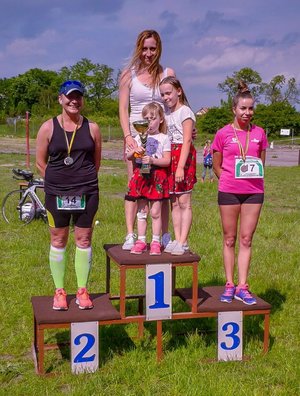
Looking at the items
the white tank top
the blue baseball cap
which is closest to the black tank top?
the blue baseball cap

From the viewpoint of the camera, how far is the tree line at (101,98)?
6341cm

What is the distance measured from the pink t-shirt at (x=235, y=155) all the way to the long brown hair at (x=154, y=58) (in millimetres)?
743

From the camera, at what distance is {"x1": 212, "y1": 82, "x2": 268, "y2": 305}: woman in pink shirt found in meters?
4.89

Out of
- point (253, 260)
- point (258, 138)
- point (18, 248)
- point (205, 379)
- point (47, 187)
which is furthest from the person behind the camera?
point (18, 248)

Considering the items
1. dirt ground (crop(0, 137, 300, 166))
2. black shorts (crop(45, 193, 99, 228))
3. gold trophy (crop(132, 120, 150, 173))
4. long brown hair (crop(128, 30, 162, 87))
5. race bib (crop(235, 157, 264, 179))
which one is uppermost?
long brown hair (crop(128, 30, 162, 87))

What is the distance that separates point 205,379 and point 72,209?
1.53m

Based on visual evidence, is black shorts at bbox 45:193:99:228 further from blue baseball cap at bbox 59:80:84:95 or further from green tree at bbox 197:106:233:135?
green tree at bbox 197:106:233:135

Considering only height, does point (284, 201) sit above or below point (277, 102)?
below

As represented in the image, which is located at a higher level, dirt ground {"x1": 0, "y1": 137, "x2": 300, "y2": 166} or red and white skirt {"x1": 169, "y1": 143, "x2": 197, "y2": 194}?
red and white skirt {"x1": 169, "y1": 143, "x2": 197, "y2": 194}

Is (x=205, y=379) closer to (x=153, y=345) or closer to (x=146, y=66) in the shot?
(x=153, y=345)

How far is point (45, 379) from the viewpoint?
4273 millimetres

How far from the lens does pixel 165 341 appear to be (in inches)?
200

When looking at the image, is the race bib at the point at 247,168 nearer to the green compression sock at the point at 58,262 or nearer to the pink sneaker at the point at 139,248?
the pink sneaker at the point at 139,248

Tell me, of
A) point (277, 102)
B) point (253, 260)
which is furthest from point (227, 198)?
point (277, 102)
